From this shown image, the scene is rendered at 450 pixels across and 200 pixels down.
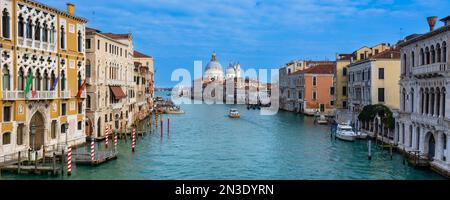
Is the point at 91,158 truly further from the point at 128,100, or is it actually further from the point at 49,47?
the point at 128,100

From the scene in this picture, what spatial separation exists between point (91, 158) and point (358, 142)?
46.4 ft

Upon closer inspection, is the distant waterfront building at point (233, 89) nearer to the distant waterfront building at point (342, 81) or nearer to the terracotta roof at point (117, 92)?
the distant waterfront building at point (342, 81)

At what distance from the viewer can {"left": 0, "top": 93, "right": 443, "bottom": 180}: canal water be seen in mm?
15555

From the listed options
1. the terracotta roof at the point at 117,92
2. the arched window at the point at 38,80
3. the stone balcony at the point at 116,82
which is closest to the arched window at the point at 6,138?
the arched window at the point at 38,80

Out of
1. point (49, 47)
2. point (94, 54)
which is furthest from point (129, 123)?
point (49, 47)

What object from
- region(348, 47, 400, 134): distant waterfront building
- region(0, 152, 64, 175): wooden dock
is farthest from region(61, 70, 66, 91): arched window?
region(348, 47, 400, 134): distant waterfront building

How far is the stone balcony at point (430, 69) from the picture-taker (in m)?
14.5

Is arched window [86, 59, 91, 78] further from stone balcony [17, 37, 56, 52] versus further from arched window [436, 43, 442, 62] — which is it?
arched window [436, 43, 442, 62]

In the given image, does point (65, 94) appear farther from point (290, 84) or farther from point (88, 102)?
point (290, 84)

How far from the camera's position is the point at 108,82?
2595cm

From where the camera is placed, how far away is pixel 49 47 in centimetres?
1841

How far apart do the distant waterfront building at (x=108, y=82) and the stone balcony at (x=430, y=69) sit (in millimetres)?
15143

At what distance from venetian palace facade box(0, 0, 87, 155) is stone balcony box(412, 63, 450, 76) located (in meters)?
13.8

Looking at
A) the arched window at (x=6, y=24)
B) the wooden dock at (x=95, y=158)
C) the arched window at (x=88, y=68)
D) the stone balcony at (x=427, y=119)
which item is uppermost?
the arched window at (x=6, y=24)
